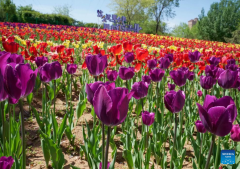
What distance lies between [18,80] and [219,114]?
1027mm

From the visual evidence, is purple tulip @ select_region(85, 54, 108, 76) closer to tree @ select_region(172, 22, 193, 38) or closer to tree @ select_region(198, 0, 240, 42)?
tree @ select_region(198, 0, 240, 42)

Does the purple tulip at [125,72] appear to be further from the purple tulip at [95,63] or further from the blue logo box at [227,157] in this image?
the blue logo box at [227,157]

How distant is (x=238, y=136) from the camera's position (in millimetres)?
1659

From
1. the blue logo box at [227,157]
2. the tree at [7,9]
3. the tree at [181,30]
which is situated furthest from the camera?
the tree at [181,30]

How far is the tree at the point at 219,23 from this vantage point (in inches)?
1753

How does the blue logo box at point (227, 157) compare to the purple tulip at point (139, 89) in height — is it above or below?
below

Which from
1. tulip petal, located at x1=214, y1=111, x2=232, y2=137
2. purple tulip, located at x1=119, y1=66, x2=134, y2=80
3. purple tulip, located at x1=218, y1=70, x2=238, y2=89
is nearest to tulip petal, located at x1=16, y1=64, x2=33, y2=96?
tulip petal, located at x1=214, y1=111, x2=232, y2=137

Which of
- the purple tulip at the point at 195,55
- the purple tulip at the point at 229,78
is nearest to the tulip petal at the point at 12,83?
the purple tulip at the point at 229,78

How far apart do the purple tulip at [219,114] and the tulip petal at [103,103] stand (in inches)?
17.1

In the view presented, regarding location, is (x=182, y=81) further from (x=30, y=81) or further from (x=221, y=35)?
(x=221, y=35)

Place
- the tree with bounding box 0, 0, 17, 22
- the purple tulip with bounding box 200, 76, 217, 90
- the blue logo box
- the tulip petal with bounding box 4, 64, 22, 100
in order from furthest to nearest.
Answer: the tree with bounding box 0, 0, 17, 22, the purple tulip with bounding box 200, 76, 217, 90, the blue logo box, the tulip petal with bounding box 4, 64, 22, 100

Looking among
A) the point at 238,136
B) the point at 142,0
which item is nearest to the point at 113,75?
the point at 238,136

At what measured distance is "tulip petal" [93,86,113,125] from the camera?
3.19 ft

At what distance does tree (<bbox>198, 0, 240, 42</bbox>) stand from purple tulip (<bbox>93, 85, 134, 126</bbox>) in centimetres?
4864
